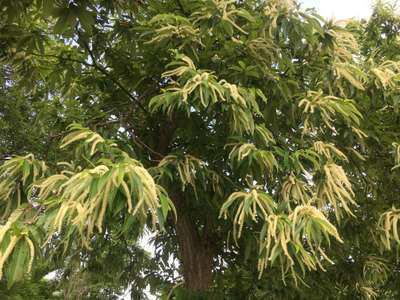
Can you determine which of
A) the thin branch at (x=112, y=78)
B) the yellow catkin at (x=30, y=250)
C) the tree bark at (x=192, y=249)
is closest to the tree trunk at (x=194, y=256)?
the tree bark at (x=192, y=249)

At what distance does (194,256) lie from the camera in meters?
2.99

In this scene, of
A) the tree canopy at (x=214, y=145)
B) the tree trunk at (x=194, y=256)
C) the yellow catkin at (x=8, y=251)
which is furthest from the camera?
the tree trunk at (x=194, y=256)

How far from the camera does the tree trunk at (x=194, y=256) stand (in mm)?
2953

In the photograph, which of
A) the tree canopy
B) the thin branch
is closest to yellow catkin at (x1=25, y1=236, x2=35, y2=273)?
the tree canopy

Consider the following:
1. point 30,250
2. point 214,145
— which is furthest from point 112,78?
point 30,250

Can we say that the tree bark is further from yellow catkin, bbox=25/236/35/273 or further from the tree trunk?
yellow catkin, bbox=25/236/35/273

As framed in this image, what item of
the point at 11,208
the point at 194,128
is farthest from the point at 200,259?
the point at 11,208

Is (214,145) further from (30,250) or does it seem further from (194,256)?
(30,250)

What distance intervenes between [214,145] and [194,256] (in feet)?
2.33

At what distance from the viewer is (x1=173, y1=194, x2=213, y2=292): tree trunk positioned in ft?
9.69

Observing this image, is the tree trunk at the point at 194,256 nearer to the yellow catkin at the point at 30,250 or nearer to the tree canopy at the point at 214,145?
the tree canopy at the point at 214,145

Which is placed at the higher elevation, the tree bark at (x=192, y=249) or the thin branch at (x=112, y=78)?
the thin branch at (x=112, y=78)

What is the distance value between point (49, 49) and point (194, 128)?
53.4 inches

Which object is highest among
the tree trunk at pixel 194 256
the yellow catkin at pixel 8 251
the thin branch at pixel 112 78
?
the thin branch at pixel 112 78
